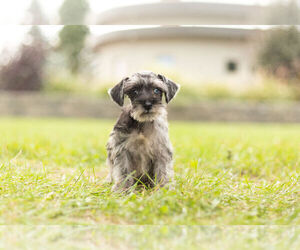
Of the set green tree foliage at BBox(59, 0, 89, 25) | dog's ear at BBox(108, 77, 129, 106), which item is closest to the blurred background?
green tree foliage at BBox(59, 0, 89, 25)

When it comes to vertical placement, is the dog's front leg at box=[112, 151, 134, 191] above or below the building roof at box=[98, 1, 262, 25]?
below

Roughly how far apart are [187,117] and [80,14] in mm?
7136

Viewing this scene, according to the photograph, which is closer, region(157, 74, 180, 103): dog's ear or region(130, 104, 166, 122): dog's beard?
region(130, 104, 166, 122): dog's beard

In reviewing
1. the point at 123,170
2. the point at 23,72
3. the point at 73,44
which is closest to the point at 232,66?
the point at 73,44

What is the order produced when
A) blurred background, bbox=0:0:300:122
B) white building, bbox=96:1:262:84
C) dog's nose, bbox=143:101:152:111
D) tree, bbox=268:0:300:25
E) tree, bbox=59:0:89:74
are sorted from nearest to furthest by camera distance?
1. dog's nose, bbox=143:101:152:111
2. tree, bbox=268:0:300:25
3. blurred background, bbox=0:0:300:122
4. tree, bbox=59:0:89:74
5. white building, bbox=96:1:262:84

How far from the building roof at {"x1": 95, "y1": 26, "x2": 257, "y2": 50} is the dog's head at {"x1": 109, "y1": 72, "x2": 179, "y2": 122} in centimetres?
1738

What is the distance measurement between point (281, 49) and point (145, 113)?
19242mm

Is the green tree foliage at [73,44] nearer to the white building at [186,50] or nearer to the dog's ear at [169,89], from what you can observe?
the white building at [186,50]

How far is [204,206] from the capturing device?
251cm

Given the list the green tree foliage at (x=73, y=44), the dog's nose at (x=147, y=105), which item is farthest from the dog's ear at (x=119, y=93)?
the green tree foliage at (x=73, y=44)

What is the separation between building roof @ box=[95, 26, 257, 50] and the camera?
20.2 metres

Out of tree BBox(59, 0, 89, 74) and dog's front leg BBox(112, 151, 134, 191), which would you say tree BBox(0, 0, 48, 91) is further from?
dog's front leg BBox(112, 151, 134, 191)

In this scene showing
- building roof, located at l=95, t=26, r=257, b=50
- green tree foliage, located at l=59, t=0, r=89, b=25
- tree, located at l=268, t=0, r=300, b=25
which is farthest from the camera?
building roof, located at l=95, t=26, r=257, b=50

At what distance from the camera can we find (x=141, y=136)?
3.02m
